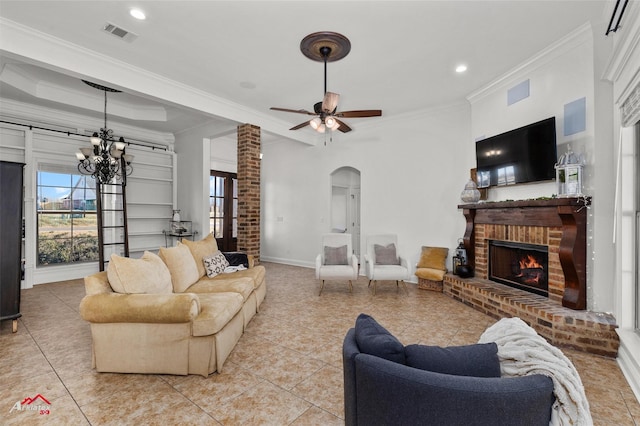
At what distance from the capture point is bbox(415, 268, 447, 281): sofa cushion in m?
4.76

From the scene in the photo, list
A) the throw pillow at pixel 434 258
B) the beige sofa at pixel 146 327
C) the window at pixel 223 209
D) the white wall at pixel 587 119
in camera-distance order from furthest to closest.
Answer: the window at pixel 223 209
the throw pillow at pixel 434 258
the white wall at pixel 587 119
the beige sofa at pixel 146 327

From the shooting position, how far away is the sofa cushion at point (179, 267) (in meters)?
3.19

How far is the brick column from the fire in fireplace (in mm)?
3732

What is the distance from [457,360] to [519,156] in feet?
11.1

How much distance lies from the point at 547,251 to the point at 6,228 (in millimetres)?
5865

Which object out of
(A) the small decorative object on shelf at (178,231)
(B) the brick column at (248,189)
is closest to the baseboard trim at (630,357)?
(B) the brick column at (248,189)

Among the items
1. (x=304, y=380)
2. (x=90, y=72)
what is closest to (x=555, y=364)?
(x=304, y=380)

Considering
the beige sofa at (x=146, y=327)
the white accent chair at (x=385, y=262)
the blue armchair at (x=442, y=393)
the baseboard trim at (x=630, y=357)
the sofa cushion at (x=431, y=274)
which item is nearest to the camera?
the blue armchair at (x=442, y=393)

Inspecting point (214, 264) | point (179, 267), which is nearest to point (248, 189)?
point (214, 264)

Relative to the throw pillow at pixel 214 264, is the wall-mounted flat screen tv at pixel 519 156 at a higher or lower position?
higher

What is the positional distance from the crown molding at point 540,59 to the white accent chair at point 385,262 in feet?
8.69

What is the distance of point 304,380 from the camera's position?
2.29 meters

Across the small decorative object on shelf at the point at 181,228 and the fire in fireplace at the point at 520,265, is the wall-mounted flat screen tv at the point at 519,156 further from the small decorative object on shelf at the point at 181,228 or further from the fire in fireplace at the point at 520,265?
the small decorative object on shelf at the point at 181,228

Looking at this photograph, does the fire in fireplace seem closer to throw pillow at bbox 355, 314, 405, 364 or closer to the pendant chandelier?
throw pillow at bbox 355, 314, 405, 364
